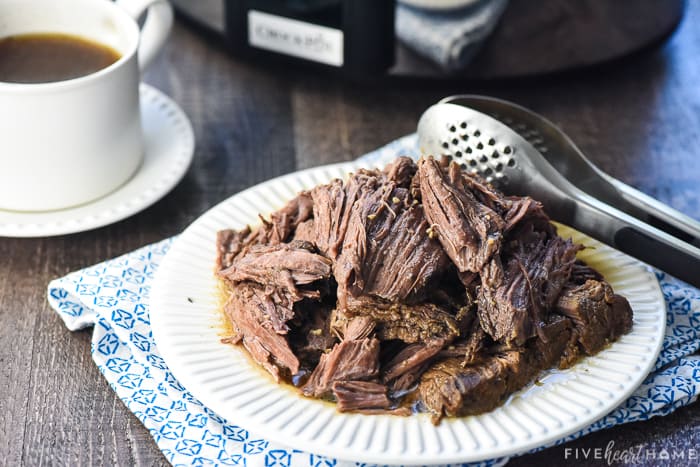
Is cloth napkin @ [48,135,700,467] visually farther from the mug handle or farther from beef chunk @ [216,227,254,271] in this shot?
the mug handle

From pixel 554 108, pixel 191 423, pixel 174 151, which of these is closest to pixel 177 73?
pixel 174 151

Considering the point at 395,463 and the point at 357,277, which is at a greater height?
the point at 357,277

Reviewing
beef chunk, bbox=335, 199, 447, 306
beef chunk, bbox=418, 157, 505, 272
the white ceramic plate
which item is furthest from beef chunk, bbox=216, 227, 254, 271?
A: beef chunk, bbox=418, 157, 505, 272

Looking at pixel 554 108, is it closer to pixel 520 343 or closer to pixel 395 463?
pixel 520 343

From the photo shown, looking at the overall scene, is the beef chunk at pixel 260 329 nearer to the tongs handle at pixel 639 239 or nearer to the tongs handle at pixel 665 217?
the tongs handle at pixel 639 239

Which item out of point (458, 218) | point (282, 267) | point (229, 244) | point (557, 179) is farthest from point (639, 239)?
point (229, 244)

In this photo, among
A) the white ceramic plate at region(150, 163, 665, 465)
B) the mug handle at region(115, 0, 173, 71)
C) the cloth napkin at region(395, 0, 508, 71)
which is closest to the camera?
the white ceramic plate at region(150, 163, 665, 465)
